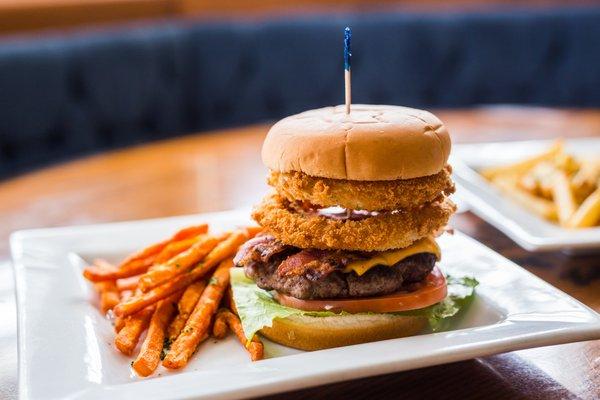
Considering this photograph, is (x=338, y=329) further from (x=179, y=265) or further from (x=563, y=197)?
(x=563, y=197)

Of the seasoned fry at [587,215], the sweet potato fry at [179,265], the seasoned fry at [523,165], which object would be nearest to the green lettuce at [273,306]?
the sweet potato fry at [179,265]

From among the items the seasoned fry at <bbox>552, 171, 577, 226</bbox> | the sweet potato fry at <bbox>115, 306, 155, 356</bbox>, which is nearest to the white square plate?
the sweet potato fry at <bbox>115, 306, 155, 356</bbox>

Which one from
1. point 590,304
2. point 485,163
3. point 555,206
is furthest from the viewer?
point 485,163

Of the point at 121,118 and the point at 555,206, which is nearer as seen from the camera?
the point at 555,206

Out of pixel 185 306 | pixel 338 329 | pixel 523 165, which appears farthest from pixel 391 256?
pixel 523 165

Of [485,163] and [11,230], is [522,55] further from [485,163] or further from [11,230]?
[11,230]

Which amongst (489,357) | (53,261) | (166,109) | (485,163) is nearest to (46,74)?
(166,109)
